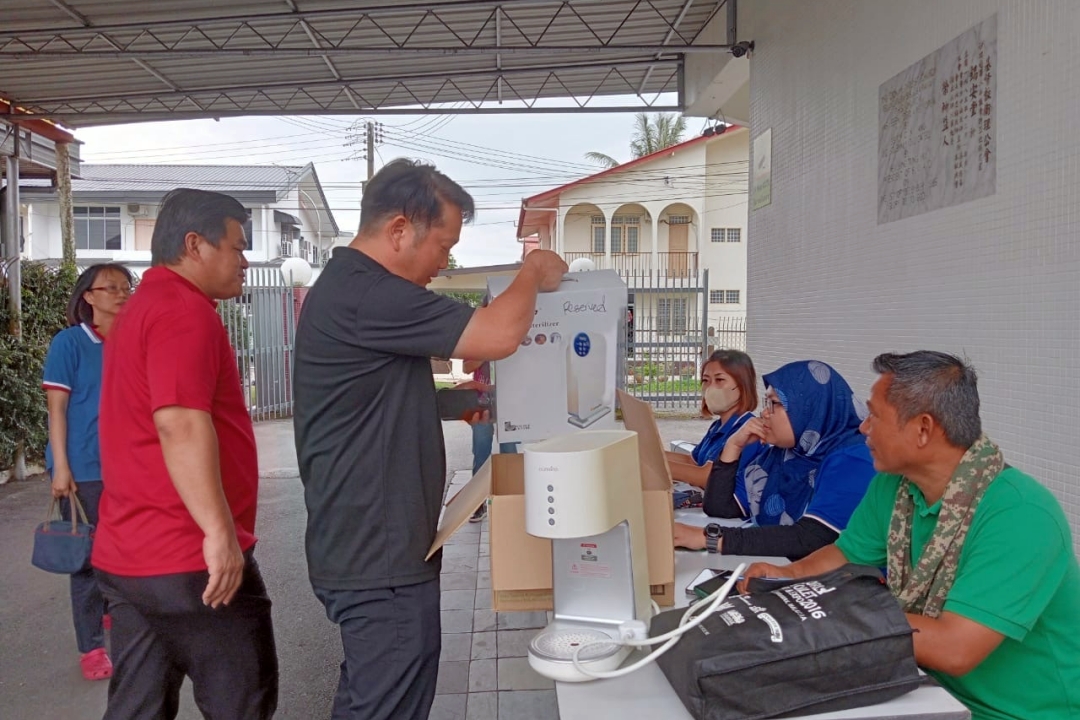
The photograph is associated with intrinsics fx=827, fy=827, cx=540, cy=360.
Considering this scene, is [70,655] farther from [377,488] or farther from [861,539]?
[861,539]

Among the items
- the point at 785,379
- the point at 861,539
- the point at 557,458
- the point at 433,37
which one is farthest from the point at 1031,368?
the point at 433,37

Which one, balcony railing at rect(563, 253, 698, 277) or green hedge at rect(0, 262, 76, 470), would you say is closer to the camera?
green hedge at rect(0, 262, 76, 470)

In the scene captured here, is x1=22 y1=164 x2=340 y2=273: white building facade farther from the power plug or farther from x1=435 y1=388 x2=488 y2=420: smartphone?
the power plug

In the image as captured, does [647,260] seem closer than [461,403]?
No

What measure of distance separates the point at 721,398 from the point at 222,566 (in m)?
2.46

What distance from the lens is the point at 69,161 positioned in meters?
8.77

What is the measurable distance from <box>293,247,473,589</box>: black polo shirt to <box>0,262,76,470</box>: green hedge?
6.22m

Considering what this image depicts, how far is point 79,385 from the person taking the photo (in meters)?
3.07

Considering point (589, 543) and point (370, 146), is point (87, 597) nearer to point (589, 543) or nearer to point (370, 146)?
point (589, 543)

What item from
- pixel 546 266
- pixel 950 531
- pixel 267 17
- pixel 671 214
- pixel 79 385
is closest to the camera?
pixel 950 531

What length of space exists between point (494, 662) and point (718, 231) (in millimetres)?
18845

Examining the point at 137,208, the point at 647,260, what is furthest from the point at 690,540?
the point at 137,208

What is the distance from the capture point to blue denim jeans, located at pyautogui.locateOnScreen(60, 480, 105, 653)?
3.04m

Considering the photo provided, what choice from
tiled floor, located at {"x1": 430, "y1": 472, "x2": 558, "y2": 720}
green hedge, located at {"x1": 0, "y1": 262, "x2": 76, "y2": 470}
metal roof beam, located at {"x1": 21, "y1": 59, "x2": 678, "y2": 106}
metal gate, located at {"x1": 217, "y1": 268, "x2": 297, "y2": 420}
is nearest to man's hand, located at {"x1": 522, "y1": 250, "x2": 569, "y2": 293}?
tiled floor, located at {"x1": 430, "y1": 472, "x2": 558, "y2": 720}
